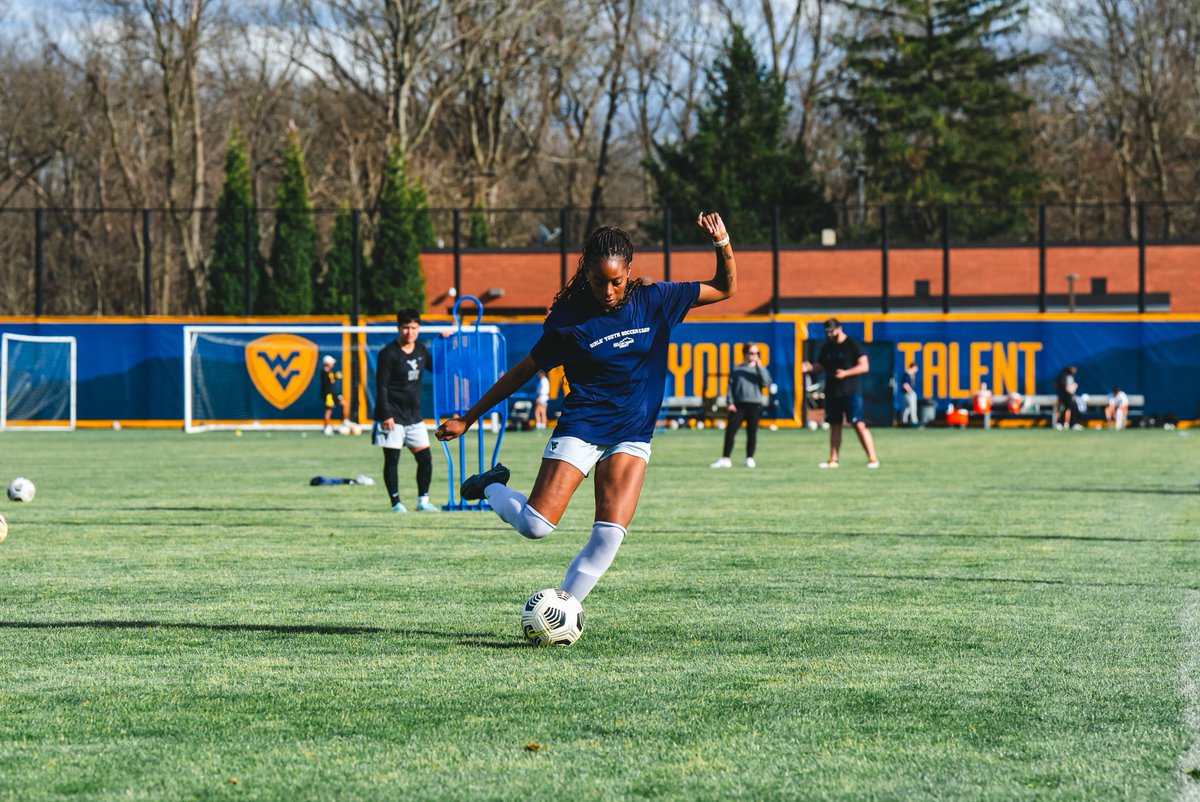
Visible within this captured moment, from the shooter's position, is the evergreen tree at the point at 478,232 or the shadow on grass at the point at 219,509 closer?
the shadow on grass at the point at 219,509

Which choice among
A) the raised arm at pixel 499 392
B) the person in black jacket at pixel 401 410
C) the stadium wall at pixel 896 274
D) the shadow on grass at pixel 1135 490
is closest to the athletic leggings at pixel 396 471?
the person in black jacket at pixel 401 410

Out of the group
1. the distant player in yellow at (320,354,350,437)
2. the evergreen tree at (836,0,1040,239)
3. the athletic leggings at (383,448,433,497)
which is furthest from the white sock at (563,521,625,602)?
the evergreen tree at (836,0,1040,239)

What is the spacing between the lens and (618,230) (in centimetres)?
736

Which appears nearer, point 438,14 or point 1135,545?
point 1135,545

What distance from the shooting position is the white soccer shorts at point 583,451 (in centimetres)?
736

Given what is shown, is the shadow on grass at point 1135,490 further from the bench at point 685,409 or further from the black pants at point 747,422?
the bench at point 685,409

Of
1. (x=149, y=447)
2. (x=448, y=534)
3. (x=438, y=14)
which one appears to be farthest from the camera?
(x=438, y=14)

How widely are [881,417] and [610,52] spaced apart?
2359 centimetres

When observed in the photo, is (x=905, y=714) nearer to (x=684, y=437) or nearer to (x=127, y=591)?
(x=127, y=591)

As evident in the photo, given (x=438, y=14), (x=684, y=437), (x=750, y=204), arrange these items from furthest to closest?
(x=750, y=204) → (x=438, y=14) → (x=684, y=437)

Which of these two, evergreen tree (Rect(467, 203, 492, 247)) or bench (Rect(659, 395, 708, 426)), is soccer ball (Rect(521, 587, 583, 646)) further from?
evergreen tree (Rect(467, 203, 492, 247))

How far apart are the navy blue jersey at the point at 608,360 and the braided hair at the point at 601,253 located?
3 centimetres

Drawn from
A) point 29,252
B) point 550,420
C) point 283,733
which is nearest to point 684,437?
point 550,420

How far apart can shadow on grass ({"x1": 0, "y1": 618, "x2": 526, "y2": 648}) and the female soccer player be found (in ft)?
2.11
